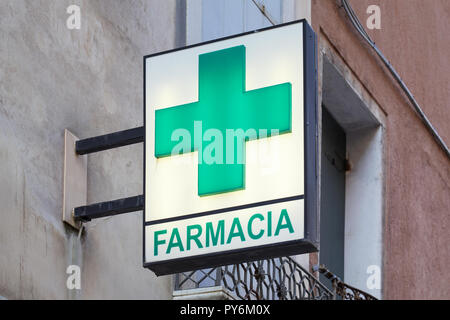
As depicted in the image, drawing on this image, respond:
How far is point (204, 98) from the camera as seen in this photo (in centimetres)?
950

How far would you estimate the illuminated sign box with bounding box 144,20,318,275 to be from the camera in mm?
8969

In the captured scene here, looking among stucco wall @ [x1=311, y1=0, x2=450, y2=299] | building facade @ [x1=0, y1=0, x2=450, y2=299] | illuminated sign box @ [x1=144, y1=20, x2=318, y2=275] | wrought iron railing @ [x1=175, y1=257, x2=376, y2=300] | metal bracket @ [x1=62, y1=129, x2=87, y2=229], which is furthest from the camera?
stucco wall @ [x1=311, y1=0, x2=450, y2=299]

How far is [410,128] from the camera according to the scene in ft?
61.4

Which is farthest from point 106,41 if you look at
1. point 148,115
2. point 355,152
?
point 355,152

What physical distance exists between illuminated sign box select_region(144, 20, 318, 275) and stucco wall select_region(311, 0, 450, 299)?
641cm

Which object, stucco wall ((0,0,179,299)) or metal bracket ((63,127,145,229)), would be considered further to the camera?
metal bracket ((63,127,145,229))

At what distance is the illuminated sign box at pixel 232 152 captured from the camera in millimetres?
8969

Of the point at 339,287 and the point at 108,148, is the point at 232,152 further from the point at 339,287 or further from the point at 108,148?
the point at 339,287

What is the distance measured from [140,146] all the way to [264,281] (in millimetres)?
1785

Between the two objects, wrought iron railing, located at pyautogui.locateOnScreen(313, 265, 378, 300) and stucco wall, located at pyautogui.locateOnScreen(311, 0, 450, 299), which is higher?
stucco wall, located at pyautogui.locateOnScreen(311, 0, 450, 299)

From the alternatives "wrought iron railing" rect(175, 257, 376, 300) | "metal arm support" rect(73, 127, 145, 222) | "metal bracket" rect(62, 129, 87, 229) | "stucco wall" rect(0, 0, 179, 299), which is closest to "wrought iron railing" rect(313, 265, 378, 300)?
"wrought iron railing" rect(175, 257, 376, 300)

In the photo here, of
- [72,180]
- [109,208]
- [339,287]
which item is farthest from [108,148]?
[339,287]

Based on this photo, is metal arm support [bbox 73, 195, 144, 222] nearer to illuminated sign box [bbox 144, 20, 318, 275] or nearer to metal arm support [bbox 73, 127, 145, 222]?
metal arm support [bbox 73, 127, 145, 222]

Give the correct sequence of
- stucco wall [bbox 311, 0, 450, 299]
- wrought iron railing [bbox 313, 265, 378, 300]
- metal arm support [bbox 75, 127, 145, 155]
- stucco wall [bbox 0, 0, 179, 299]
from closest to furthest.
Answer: stucco wall [bbox 0, 0, 179, 299] → metal arm support [bbox 75, 127, 145, 155] → wrought iron railing [bbox 313, 265, 378, 300] → stucco wall [bbox 311, 0, 450, 299]
